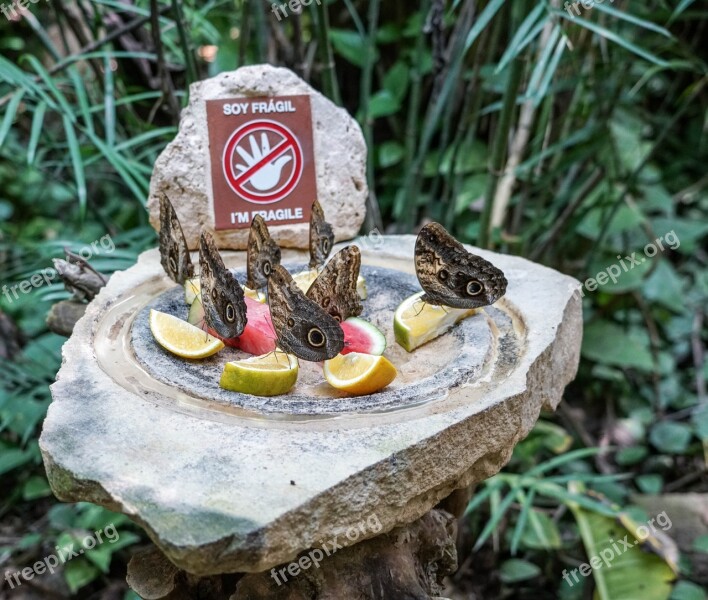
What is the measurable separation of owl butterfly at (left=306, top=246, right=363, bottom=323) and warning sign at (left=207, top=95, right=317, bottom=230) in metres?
0.65

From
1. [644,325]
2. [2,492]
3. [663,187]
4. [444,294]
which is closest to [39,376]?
[2,492]

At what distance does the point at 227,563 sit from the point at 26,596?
5.96 feet

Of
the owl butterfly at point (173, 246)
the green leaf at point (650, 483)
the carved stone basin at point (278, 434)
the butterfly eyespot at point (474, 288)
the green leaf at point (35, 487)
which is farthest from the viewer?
the green leaf at point (650, 483)

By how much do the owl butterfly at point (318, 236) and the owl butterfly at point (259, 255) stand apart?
0.12 meters

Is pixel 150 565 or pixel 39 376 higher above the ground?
pixel 150 565

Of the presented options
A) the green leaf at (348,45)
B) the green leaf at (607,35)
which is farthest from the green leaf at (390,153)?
the green leaf at (607,35)

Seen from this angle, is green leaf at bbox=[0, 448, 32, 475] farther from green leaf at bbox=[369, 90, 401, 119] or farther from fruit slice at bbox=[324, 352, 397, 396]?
green leaf at bbox=[369, 90, 401, 119]

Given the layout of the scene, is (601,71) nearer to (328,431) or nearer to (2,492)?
(328,431)

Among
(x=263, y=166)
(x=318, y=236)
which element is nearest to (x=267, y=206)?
(x=263, y=166)

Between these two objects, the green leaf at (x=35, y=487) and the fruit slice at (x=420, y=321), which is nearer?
the fruit slice at (x=420, y=321)

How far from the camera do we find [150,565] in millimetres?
1511

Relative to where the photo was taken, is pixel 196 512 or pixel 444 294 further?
pixel 444 294

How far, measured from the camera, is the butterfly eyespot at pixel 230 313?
1.64 m

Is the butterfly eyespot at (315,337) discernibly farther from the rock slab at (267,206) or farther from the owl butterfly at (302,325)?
the rock slab at (267,206)
